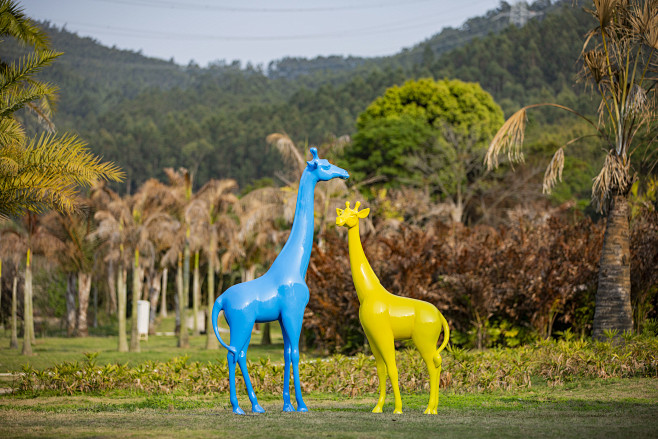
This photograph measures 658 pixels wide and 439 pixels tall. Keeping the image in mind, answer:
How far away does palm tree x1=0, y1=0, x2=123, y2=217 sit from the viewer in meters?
11.0

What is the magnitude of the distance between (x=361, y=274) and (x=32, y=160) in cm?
608

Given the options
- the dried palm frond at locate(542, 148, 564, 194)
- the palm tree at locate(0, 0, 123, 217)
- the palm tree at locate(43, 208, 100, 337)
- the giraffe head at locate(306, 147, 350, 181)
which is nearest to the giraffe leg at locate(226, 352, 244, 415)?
the giraffe head at locate(306, 147, 350, 181)

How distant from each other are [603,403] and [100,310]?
1488 inches

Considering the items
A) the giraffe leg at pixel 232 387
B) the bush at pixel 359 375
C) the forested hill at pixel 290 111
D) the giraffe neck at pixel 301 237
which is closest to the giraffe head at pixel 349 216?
the giraffe neck at pixel 301 237

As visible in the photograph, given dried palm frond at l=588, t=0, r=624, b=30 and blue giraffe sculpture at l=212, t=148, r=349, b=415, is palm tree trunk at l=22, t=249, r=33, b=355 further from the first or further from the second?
dried palm frond at l=588, t=0, r=624, b=30

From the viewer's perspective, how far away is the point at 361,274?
8.60 meters

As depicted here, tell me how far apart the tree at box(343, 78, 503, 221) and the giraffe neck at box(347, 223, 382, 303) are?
28.0 metres

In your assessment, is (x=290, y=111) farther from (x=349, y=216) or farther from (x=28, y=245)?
(x=349, y=216)

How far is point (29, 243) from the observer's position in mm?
21109

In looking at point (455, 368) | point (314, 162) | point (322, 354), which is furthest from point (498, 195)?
point (314, 162)

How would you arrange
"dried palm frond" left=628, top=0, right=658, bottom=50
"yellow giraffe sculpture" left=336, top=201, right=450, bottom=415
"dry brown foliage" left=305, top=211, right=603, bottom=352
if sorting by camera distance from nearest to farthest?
"yellow giraffe sculpture" left=336, top=201, right=450, bottom=415 → "dried palm frond" left=628, top=0, right=658, bottom=50 → "dry brown foliage" left=305, top=211, right=603, bottom=352

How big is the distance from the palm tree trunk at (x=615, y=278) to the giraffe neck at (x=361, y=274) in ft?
23.2

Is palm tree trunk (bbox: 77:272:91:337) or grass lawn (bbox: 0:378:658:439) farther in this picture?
palm tree trunk (bbox: 77:272:91:337)

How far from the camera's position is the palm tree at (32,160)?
1095 centimetres
